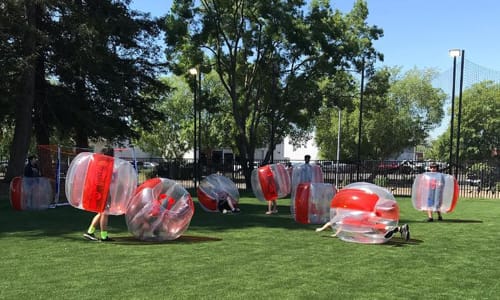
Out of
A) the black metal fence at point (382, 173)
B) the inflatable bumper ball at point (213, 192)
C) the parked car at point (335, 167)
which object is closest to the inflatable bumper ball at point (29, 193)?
the inflatable bumper ball at point (213, 192)

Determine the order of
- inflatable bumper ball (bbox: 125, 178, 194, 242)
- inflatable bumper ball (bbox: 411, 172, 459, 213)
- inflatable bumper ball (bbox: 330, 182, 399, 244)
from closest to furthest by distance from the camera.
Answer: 1. inflatable bumper ball (bbox: 125, 178, 194, 242)
2. inflatable bumper ball (bbox: 330, 182, 399, 244)
3. inflatable bumper ball (bbox: 411, 172, 459, 213)

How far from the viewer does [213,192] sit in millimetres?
14922

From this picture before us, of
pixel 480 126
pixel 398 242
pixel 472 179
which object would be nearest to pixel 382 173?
pixel 472 179

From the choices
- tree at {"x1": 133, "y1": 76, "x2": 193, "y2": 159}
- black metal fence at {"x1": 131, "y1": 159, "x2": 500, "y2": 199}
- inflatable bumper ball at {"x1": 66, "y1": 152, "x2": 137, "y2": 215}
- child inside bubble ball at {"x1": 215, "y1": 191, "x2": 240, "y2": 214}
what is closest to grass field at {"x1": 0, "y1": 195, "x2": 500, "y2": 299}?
inflatable bumper ball at {"x1": 66, "y1": 152, "x2": 137, "y2": 215}

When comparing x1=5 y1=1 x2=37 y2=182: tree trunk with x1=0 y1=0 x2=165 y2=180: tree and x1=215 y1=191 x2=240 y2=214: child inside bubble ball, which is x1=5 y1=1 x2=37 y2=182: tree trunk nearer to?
x1=0 y1=0 x2=165 y2=180: tree

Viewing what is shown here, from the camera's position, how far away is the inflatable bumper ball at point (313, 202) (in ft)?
39.3

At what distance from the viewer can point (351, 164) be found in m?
26.7

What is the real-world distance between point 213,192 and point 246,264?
756 cm

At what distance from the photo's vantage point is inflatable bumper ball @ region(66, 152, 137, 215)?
886cm

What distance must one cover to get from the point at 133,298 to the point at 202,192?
9.50m

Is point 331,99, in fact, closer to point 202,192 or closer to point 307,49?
point 307,49

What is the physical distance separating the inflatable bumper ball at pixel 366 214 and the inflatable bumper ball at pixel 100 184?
13.5 ft

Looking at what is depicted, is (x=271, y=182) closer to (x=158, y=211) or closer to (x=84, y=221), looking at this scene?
(x=84, y=221)

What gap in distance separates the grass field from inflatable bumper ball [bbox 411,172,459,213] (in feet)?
4.11
